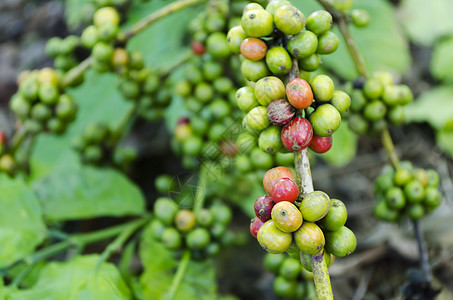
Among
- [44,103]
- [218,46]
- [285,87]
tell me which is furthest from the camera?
[44,103]

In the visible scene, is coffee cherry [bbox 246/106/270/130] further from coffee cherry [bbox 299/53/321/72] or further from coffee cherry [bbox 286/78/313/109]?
coffee cherry [bbox 299/53/321/72]

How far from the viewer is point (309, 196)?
3.13 feet

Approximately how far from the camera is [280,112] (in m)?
1.03

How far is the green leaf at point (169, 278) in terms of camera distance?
1.80m

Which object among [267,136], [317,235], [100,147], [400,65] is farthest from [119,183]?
[400,65]

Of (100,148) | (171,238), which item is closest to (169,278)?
(171,238)

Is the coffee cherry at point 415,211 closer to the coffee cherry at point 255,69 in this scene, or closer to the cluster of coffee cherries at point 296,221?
the cluster of coffee cherries at point 296,221

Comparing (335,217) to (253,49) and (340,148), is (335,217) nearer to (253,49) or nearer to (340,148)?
(253,49)

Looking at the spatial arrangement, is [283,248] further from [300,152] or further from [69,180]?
[69,180]

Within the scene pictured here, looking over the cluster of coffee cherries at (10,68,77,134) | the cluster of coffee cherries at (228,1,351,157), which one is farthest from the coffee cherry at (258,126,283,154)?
the cluster of coffee cherries at (10,68,77,134)

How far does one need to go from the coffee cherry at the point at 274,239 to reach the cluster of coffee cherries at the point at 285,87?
0.21 meters

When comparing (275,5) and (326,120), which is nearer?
(326,120)

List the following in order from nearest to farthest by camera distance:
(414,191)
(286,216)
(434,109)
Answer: (286,216) → (414,191) → (434,109)

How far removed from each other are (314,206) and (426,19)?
2892mm
